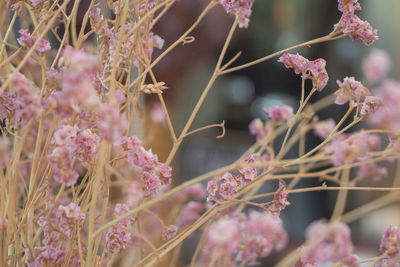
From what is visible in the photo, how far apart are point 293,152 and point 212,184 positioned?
1.52 metres

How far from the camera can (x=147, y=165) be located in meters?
0.33

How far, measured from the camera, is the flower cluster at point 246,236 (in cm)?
23

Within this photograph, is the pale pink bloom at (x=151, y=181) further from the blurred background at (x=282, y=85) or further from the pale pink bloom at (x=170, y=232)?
the blurred background at (x=282, y=85)

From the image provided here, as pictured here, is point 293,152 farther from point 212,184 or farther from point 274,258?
point 212,184

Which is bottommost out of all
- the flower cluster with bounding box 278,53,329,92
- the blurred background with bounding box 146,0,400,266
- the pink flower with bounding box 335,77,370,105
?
the blurred background with bounding box 146,0,400,266

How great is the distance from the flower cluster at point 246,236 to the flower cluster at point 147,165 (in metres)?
0.06

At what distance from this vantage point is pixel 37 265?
0.33 meters

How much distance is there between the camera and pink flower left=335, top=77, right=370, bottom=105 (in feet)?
1.16

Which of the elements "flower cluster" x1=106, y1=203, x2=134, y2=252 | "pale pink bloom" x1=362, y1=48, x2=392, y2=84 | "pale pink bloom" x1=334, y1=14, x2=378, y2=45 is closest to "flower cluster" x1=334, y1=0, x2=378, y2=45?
"pale pink bloom" x1=334, y1=14, x2=378, y2=45

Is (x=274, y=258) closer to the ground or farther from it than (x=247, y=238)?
closer to the ground

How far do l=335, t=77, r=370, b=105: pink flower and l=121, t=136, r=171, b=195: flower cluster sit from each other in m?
0.14

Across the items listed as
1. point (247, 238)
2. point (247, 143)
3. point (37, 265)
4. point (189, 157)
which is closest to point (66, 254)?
point (37, 265)

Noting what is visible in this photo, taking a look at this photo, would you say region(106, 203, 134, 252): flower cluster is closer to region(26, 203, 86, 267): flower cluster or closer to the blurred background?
region(26, 203, 86, 267): flower cluster

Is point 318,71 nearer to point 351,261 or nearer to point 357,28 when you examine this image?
point 357,28
